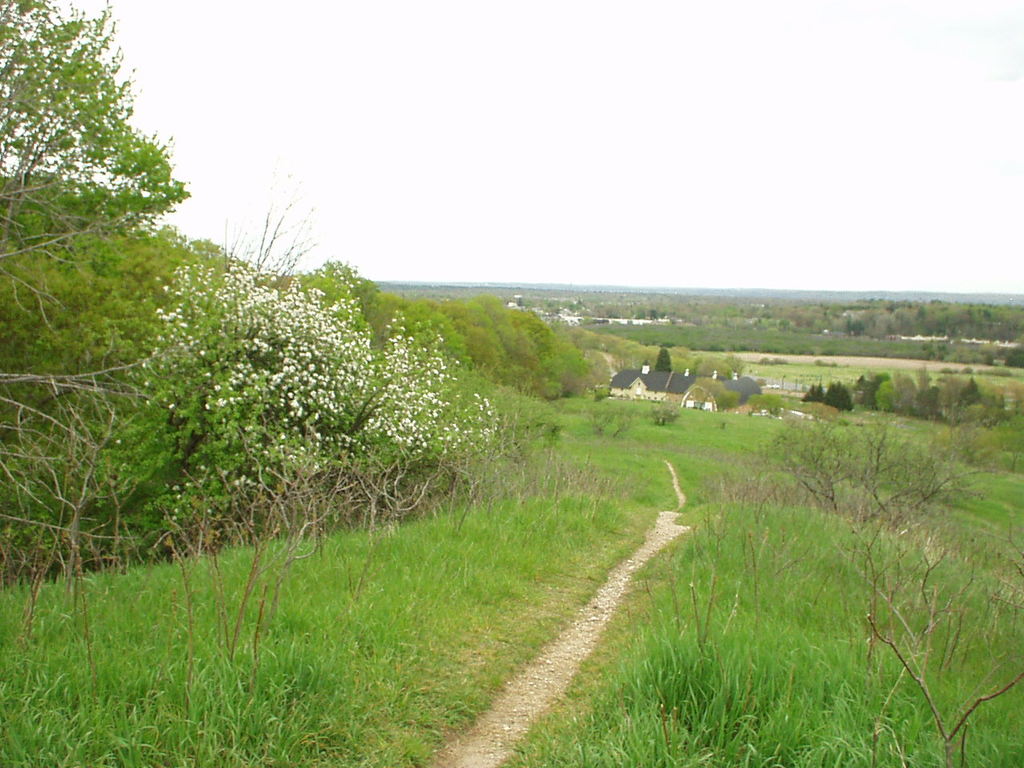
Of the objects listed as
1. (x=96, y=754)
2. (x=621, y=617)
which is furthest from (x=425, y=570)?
(x=96, y=754)

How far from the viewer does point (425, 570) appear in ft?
22.6

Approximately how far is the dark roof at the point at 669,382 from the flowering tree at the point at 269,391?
3289 inches

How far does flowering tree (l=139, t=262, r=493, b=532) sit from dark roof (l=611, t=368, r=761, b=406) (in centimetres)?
8354

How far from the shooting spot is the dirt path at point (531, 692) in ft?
14.5

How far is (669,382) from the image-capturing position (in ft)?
318

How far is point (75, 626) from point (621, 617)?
4.25 meters

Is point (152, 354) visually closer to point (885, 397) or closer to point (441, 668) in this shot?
point (441, 668)

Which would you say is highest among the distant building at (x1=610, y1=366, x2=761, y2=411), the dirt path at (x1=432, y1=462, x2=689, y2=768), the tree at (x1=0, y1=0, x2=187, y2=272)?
the tree at (x1=0, y1=0, x2=187, y2=272)

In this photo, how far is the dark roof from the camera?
95375 millimetres

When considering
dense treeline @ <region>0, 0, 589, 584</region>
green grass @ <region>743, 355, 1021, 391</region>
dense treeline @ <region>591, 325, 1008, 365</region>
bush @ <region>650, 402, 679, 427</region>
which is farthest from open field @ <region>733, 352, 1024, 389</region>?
dense treeline @ <region>0, 0, 589, 584</region>

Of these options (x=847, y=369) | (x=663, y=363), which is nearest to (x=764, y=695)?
(x=663, y=363)

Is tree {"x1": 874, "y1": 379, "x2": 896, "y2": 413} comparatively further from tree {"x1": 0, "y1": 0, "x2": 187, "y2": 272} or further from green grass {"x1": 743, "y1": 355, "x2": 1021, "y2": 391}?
tree {"x1": 0, "y1": 0, "x2": 187, "y2": 272}

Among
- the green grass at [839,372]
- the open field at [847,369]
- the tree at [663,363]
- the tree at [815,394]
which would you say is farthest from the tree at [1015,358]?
the tree at [663,363]

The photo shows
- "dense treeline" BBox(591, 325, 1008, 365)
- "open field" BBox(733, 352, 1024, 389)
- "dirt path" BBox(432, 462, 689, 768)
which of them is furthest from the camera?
"dense treeline" BBox(591, 325, 1008, 365)
